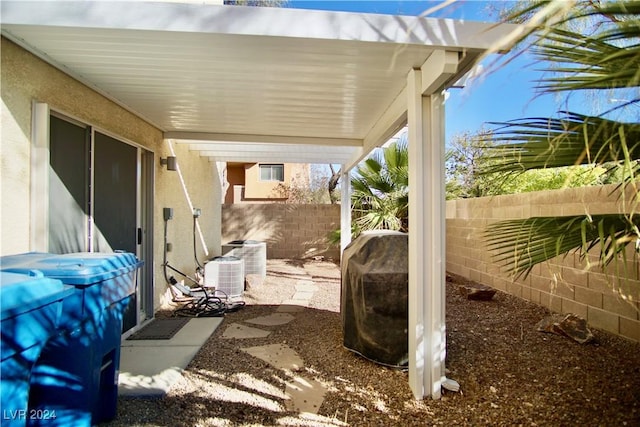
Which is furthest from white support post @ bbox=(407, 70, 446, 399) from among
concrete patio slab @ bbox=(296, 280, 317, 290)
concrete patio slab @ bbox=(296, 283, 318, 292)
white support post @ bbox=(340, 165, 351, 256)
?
white support post @ bbox=(340, 165, 351, 256)

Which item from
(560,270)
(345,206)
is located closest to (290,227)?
(345,206)

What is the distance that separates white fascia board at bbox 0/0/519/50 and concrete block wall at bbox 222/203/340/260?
9142 millimetres

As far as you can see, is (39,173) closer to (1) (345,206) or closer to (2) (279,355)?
(2) (279,355)

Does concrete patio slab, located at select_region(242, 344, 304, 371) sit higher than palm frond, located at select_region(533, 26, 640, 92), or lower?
lower

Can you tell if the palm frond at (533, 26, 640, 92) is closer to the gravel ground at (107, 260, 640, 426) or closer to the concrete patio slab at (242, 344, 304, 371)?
the gravel ground at (107, 260, 640, 426)

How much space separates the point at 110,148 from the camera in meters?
4.04

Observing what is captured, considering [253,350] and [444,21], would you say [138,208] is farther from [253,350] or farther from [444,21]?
[444,21]

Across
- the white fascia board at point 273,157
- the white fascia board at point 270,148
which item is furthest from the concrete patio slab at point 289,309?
the white fascia board at point 273,157

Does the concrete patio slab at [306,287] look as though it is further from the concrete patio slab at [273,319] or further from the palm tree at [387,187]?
the concrete patio slab at [273,319]

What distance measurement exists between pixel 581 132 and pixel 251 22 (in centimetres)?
215

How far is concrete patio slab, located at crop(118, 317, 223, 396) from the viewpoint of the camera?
120 inches

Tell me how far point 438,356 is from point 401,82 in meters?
2.56

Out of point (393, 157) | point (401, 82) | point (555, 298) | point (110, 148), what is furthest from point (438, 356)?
point (393, 157)

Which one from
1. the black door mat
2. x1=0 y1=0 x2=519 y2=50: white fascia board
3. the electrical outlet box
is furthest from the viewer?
the electrical outlet box
